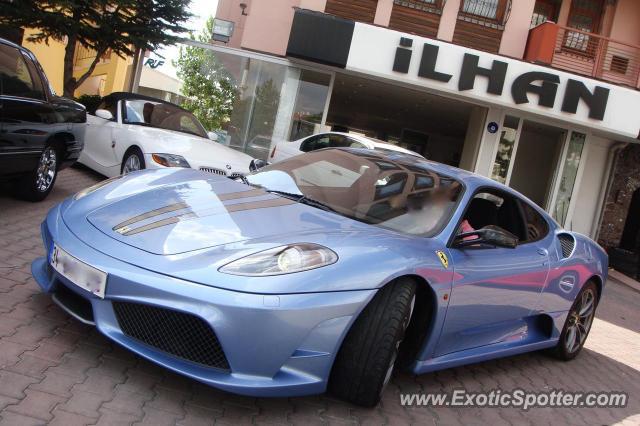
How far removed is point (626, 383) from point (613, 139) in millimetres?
12553

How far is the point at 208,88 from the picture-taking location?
15.6 meters

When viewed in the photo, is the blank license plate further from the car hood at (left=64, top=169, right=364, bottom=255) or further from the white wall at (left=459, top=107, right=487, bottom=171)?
the white wall at (left=459, top=107, right=487, bottom=171)

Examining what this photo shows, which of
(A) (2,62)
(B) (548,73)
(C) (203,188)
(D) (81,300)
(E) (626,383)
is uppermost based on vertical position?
(B) (548,73)

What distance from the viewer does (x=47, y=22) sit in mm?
11836

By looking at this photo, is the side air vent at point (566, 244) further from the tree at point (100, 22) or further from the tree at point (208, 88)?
the tree at point (208, 88)

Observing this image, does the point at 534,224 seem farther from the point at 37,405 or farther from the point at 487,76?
the point at 487,76

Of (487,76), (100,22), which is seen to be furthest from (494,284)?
(100,22)

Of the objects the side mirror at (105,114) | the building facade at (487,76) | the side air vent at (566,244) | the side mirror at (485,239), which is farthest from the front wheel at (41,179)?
the building facade at (487,76)

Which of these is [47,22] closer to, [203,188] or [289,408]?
[203,188]

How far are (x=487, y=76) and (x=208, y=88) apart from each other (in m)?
6.83

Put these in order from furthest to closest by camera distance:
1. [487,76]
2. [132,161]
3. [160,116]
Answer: [487,76] < [160,116] < [132,161]

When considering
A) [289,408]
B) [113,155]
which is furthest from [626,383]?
[113,155]

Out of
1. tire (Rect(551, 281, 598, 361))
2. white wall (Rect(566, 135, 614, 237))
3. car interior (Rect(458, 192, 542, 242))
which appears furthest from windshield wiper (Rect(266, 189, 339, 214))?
white wall (Rect(566, 135, 614, 237))

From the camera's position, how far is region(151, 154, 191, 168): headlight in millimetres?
7465
